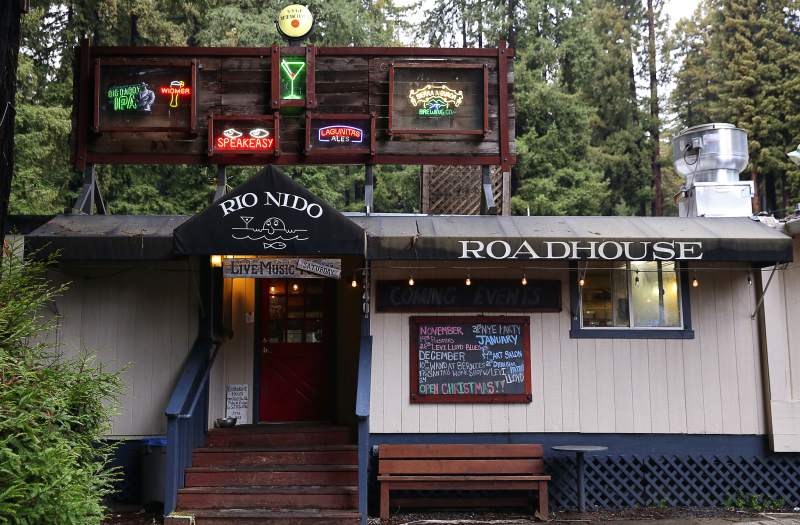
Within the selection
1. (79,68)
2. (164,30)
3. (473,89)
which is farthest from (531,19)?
(79,68)

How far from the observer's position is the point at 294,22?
11.2m

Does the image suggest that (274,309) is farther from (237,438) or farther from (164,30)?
(164,30)

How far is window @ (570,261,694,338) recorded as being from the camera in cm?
977

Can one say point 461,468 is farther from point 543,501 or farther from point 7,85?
point 7,85

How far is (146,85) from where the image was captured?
10.8 m

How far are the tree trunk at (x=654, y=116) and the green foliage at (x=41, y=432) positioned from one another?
26425 millimetres

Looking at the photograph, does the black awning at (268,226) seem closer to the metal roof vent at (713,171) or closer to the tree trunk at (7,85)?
the tree trunk at (7,85)

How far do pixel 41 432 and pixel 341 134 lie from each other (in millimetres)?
6666

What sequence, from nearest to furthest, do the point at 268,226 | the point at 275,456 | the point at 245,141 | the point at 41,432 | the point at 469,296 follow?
the point at 41,432 < the point at 268,226 < the point at 275,456 < the point at 469,296 < the point at 245,141

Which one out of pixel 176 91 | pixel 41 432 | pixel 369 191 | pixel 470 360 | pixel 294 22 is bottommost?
pixel 41 432

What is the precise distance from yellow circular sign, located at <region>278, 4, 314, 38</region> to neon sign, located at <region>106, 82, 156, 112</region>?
2189mm

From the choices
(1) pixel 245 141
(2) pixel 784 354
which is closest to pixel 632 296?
(2) pixel 784 354

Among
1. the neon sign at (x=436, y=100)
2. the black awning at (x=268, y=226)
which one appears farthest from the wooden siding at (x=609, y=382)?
the neon sign at (x=436, y=100)

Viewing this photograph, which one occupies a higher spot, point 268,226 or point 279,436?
point 268,226
